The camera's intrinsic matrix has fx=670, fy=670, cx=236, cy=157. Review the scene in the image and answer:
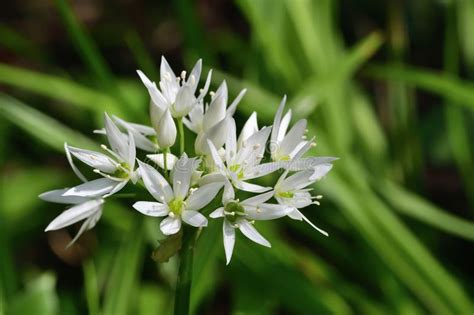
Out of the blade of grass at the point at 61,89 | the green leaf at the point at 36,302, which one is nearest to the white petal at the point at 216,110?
the green leaf at the point at 36,302

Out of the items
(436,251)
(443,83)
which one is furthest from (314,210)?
(443,83)

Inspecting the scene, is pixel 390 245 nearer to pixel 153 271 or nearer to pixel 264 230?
pixel 264 230

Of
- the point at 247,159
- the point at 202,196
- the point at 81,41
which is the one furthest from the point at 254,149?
the point at 81,41

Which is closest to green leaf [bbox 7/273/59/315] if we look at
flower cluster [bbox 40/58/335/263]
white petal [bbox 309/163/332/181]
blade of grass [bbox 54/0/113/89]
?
flower cluster [bbox 40/58/335/263]

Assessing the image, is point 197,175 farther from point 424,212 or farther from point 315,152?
point 424,212

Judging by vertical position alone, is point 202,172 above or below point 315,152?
above

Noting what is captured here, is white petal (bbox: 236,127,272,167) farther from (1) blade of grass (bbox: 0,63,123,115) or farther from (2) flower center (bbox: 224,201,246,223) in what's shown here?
(1) blade of grass (bbox: 0,63,123,115)

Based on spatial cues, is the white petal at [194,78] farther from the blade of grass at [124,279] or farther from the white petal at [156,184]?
the blade of grass at [124,279]
